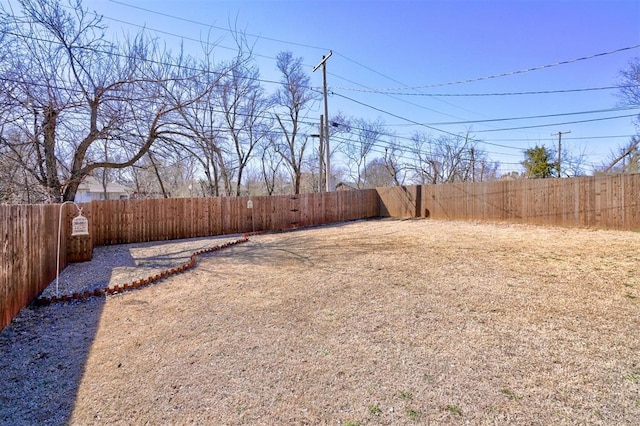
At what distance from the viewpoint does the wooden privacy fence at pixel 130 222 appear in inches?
125

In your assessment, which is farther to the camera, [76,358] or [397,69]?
[397,69]

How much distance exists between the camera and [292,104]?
1870 cm

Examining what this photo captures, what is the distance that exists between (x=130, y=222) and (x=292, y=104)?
1264 centimetres

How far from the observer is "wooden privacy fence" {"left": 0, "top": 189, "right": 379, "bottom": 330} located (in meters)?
3.18

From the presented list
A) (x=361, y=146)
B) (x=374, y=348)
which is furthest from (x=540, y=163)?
(x=374, y=348)

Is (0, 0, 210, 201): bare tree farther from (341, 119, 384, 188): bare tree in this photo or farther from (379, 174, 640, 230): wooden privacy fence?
(341, 119, 384, 188): bare tree

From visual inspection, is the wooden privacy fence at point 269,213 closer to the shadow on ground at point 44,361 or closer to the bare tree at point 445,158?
the shadow on ground at point 44,361

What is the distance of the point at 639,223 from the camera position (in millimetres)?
7562

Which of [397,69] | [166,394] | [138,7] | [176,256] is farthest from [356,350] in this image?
[397,69]

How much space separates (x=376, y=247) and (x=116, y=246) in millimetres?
7033

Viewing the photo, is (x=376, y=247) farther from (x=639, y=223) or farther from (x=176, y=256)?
(x=639, y=223)

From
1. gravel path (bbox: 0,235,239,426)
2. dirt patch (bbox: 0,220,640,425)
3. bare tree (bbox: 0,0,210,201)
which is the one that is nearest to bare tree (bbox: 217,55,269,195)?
bare tree (bbox: 0,0,210,201)

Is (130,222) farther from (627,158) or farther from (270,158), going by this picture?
(627,158)

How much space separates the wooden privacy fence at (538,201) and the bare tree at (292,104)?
7890 mm
